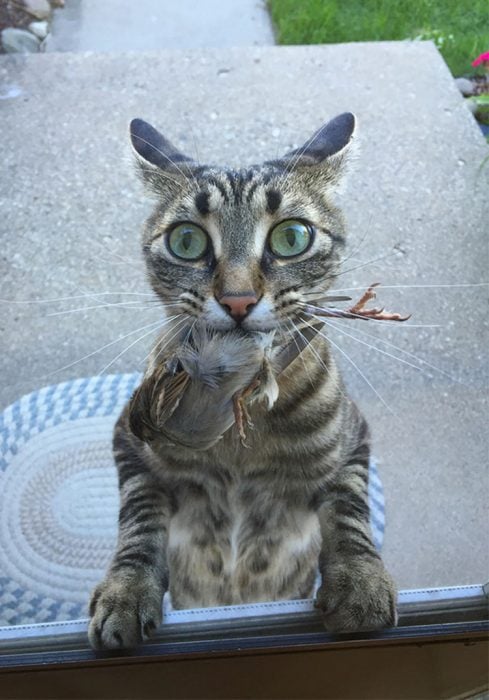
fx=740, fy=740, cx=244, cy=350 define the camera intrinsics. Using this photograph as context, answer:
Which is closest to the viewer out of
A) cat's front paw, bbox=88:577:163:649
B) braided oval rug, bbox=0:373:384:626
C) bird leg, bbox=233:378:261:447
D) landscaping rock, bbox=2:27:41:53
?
bird leg, bbox=233:378:261:447

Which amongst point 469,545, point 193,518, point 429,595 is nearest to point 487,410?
point 469,545

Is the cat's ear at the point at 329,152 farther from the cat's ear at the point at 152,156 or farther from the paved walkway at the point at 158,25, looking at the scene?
the paved walkway at the point at 158,25

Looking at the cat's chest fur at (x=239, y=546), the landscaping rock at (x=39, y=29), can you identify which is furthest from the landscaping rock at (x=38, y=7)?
the cat's chest fur at (x=239, y=546)

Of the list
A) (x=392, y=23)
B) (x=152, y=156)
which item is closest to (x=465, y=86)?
(x=392, y=23)

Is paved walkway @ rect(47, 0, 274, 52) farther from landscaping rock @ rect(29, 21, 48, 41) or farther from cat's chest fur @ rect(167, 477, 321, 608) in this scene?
cat's chest fur @ rect(167, 477, 321, 608)

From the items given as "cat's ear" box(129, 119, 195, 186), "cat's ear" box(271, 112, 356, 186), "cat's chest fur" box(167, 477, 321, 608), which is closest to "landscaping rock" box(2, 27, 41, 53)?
"cat's ear" box(129, 119, 195, 186)

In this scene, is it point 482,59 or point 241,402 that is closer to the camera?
point 241,402

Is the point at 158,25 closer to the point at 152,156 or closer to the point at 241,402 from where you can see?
the point at 152,156
